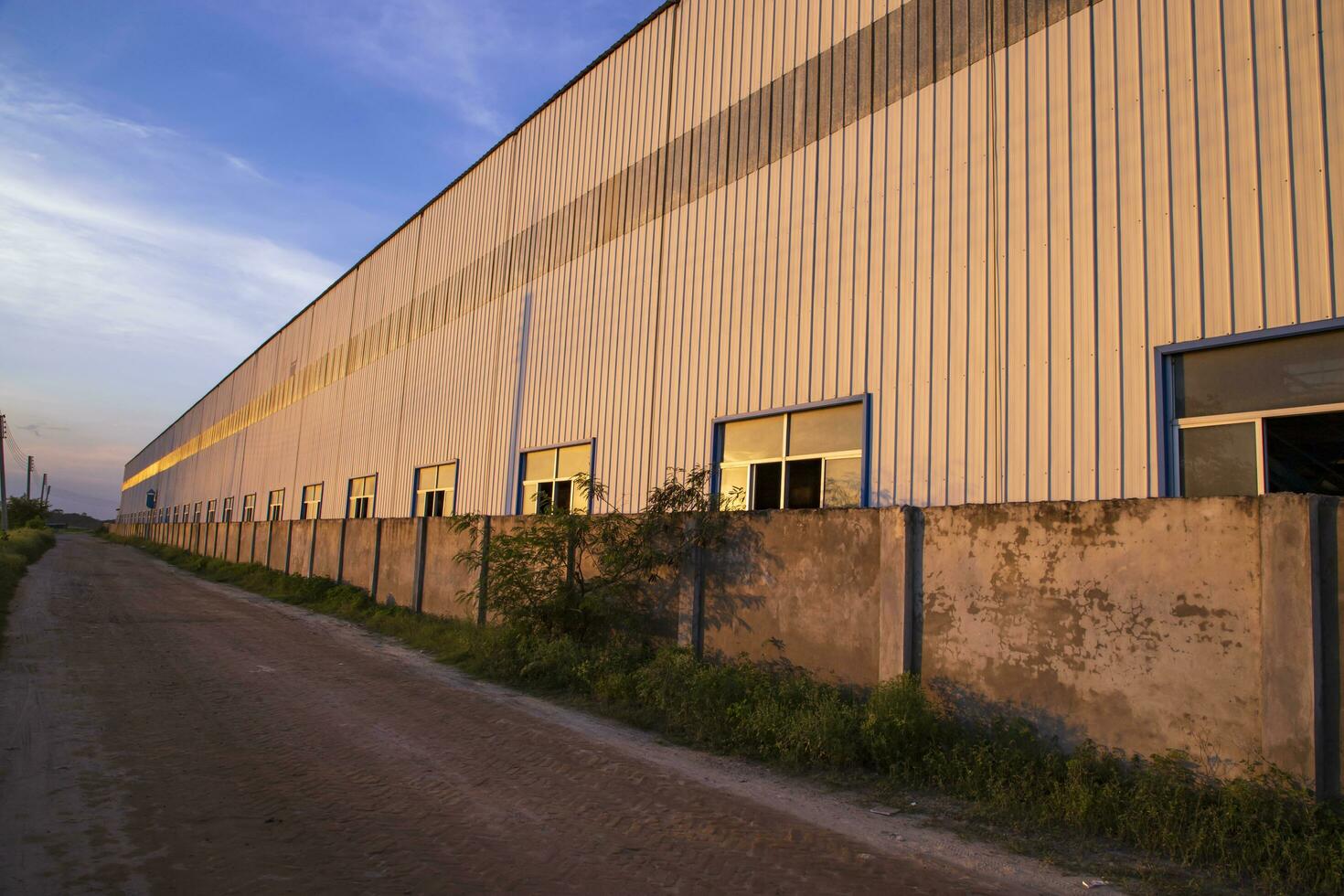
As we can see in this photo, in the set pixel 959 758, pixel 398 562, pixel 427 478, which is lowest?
pixel 959 758

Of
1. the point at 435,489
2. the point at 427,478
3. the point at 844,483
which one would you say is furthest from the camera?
the point at 427,478

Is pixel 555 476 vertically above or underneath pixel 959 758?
above

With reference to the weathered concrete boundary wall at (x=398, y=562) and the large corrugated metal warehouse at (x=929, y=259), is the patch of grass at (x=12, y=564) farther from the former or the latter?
the large corrugated metal warehouse at (x=929, y=259)

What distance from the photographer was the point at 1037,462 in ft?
27.9

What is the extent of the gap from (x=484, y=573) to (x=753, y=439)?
15.3ft

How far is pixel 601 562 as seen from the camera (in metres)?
11.0

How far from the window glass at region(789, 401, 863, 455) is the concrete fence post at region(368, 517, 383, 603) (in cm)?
1147

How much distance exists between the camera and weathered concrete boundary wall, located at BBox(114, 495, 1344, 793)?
5.30m

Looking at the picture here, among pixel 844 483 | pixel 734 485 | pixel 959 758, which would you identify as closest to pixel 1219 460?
pixel 959 758

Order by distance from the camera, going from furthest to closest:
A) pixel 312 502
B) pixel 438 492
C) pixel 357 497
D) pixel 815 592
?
pixel 312 502, pixel 357 497, pixel 438 492, pixel 815 592

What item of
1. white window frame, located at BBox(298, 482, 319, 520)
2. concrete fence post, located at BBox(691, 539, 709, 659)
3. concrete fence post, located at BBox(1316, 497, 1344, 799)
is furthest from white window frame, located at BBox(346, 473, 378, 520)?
concrete fence post, located at BBox(1316, 497, 1344, 799)

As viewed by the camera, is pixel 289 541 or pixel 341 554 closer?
pixel 341 554

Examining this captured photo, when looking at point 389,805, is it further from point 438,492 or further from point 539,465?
point 438,492

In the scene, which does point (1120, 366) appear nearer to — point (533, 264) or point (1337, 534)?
point (1337, 534)
